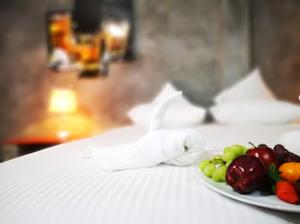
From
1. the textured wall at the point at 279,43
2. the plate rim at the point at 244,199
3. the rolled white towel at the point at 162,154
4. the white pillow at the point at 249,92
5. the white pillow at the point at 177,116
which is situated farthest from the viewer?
the textured wall at the point at 279,43

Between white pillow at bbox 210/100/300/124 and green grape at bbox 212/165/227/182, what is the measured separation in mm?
1390

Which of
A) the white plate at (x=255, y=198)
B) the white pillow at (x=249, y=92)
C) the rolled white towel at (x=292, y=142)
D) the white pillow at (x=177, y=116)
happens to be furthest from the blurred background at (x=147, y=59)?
the white plate at (x=255, y=198)

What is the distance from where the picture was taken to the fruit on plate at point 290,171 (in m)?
0.84

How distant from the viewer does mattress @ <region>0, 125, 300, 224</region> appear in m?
0.81

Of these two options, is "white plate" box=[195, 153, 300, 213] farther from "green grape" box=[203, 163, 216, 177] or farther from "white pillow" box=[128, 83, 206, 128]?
"white pillow" box=[128, 83, 206, 128]

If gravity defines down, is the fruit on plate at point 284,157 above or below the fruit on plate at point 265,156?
below

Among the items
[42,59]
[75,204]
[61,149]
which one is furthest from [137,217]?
[42,59]

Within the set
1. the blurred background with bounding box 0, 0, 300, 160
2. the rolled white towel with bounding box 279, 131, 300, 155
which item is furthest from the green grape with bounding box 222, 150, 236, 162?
the blurred background with bounding box 0, 0, 300, 160

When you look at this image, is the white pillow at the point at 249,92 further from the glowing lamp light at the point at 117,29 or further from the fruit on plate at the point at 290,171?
the fruit on plate at the point at 290,171

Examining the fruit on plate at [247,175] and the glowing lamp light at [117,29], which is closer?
the fruit on plate at [247,175]

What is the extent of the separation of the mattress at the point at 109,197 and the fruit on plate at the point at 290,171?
91 mm

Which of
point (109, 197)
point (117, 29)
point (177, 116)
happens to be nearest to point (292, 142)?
point (109, 197)

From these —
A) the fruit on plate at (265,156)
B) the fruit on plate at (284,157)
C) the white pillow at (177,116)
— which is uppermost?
the fruit on plate at (265,156)

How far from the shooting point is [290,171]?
86cm
